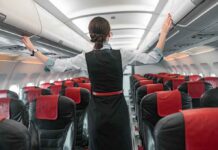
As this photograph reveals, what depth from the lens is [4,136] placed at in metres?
1.35

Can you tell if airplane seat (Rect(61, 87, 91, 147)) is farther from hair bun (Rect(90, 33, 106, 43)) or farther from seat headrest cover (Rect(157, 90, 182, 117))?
hair bun (Rect(90, 33, 106, 43))

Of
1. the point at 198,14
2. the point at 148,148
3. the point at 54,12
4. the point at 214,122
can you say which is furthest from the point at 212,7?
the point at 54,12

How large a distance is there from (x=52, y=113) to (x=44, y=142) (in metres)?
0.41

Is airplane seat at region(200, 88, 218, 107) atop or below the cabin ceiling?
below

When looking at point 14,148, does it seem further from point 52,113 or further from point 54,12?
point 54,12

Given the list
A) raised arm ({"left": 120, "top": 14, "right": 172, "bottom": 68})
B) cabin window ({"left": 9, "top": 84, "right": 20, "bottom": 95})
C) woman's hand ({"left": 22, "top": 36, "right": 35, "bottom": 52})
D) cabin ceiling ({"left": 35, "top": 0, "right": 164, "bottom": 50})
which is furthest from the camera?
cabin window ({"left": 9, "top": 84, "right": 20, "bottom": 95})

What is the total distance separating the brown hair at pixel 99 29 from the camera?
2.32 metres

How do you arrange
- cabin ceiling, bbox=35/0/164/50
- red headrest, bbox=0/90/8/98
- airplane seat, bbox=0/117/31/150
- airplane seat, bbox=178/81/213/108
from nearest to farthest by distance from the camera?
airplane seat, bbox=0/117/31/150 → airplane seat, bbox=178/81/213/108 → cabin ceiling, bbox=35/0/164/50 → red headrest, bbox=0/90/8/98

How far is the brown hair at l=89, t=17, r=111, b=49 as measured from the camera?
232cm

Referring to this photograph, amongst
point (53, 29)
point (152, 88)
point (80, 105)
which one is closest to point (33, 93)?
point (80, 105)

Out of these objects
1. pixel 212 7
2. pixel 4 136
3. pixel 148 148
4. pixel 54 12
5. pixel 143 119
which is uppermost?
pixel 54 12

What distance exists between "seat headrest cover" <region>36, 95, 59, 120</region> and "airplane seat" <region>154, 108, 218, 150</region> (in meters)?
1.84

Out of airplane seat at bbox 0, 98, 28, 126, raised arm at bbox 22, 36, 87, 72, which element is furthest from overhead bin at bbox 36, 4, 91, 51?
raised arm at bbox 22, 36, 87, 72

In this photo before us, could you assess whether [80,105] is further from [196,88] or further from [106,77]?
[196,88]
